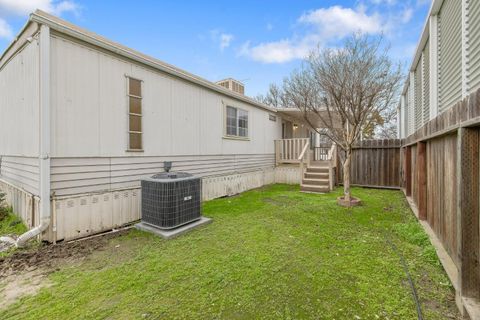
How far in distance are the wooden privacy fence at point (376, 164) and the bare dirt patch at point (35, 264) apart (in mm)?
9609

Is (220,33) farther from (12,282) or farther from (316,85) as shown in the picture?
(12,282)

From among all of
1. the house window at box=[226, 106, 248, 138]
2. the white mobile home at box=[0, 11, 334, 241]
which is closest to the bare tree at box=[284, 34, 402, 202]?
the house window at box=[226, 106, 248, 138]

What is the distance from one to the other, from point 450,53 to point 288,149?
7978mm

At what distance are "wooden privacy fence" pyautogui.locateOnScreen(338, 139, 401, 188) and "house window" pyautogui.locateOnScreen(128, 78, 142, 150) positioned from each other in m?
8.52

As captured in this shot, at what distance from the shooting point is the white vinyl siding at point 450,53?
3289mm

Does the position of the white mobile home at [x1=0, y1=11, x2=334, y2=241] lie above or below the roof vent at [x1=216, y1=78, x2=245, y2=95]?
below

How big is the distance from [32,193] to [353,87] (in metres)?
7.87

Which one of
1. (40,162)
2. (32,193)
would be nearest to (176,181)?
(40,162)

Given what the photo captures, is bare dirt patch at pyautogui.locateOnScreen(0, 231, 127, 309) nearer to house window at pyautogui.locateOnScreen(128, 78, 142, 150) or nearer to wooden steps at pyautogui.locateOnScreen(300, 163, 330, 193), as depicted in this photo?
house window at pyautogui.locateOnScreen(128, 78, 142, 150)

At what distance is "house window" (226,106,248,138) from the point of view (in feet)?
28.8

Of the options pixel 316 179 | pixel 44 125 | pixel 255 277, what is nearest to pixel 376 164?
pixel 316 179

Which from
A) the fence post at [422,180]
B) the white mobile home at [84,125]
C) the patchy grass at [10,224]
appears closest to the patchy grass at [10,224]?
the patchy grass at [10,224]

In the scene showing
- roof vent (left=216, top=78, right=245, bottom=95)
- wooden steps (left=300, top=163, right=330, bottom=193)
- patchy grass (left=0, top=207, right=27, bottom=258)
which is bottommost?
patchy grass (left=0, top=207, right=27, bottom=258)

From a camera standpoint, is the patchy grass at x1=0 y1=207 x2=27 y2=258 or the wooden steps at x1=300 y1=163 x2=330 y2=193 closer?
the patchy grass at x1=0 y1=207 x2=27 y2=258
